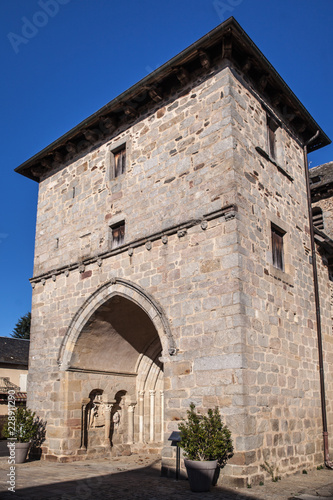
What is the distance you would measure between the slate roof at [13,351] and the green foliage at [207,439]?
56.6 ft

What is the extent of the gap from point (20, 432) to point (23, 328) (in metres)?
33.8

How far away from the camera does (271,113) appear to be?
31.6ft

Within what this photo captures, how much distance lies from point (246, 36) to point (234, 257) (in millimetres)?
4103

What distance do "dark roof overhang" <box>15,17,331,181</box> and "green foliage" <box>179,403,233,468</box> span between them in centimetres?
627

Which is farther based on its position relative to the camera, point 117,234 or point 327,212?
point 327,212

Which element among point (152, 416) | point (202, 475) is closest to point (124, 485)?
point (202, 475)

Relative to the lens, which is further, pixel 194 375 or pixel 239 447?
pixel 194 375

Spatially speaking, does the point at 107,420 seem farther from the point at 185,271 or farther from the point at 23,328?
the point at 23,328

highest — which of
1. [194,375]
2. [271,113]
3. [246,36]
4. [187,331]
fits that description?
[246,36]

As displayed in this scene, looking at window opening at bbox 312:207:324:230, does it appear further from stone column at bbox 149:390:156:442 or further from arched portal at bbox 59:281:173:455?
stone column at bbox 149:390:156:442

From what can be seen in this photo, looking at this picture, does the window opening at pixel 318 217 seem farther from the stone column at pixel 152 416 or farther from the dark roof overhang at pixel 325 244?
the stone column at pixel 152 416

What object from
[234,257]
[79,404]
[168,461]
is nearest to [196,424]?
[168,461]

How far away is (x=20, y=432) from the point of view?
30.9 ft

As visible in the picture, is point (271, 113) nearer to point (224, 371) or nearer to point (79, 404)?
point (224, 371)
